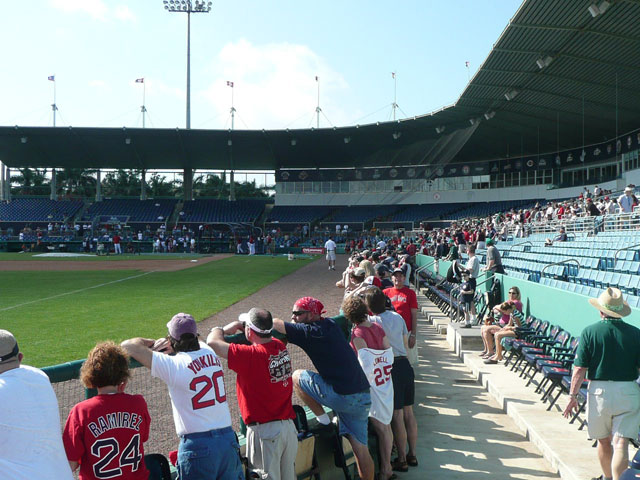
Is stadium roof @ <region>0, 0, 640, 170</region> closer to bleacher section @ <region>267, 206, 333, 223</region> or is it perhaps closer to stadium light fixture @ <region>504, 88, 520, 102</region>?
stadium light fixture @ <region>504, 88, 520, 102</region>

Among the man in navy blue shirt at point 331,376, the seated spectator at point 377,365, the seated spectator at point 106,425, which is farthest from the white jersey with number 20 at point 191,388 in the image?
the seated spectator at point 377,365

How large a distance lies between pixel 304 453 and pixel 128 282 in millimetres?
21847

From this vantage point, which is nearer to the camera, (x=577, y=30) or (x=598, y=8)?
(x=598, y=8)

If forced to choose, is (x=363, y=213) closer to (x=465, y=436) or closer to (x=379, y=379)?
(x=465, y=436)

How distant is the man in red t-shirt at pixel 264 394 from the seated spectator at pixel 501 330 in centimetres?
666

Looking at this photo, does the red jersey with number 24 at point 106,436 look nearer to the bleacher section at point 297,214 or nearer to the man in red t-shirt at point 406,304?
the man in red t-shirt at point 406,304

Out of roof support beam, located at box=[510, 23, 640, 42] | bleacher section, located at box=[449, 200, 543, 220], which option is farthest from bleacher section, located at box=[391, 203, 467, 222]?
roof support beam, located at box=[510, 23, 640, 42]

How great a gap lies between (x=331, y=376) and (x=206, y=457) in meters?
1.55

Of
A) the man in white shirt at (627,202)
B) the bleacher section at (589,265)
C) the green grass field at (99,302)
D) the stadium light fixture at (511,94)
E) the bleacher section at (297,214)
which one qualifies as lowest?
the green grass field at (99,302)

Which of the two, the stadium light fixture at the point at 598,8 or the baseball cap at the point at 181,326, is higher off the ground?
the stadium light fixture at the point at 598,8

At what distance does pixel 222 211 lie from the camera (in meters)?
62.9

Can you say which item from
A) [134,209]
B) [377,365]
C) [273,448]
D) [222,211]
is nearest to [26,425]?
[273,448]

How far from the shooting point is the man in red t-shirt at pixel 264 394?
173 inches

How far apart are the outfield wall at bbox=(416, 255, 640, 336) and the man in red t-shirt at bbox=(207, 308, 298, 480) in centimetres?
481
